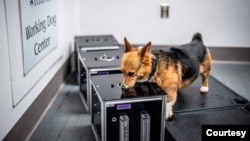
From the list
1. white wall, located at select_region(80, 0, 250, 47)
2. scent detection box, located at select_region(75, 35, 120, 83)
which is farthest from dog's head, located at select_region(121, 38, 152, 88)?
white wall, located at select_region(80, 0, 250, 47)

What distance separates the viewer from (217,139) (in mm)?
1749

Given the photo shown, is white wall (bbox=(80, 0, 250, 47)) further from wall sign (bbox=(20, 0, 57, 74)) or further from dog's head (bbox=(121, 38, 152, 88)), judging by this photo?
dog's head (bbox=(121, 38, 152, 88))

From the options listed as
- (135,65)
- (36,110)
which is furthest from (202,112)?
(36,110)

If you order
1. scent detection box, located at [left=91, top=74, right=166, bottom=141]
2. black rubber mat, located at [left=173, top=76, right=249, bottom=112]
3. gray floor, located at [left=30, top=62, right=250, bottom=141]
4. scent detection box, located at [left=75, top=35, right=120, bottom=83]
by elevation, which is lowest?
gray floor, located at [left=30, top=62, right=250, bottom=141]

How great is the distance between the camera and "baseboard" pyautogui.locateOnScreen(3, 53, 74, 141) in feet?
6.46

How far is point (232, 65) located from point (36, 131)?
88.1 inches

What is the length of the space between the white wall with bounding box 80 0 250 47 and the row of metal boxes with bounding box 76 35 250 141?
1.00 m

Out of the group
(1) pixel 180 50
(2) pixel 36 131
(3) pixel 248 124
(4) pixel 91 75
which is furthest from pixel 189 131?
(2) pixel 36 131

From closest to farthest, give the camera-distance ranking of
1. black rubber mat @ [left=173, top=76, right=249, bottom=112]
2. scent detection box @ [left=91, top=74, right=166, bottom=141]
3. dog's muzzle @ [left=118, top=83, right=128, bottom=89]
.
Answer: scent detection box @ [left=91, top=74, right=166, bottom=141] → dog's muzzle @ [left=118, top=83, right=128, bottom=89] → black rubber mat @ [left=173, top=76, right=249, bottom=112]

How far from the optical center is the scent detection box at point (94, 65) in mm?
2293

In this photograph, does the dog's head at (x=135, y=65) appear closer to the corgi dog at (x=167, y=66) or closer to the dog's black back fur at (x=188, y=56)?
the corgi dog at (x=167, y=66)

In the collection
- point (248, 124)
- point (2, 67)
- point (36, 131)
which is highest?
point (2, 67)

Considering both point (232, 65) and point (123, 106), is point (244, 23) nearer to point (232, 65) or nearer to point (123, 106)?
point (232, 65)

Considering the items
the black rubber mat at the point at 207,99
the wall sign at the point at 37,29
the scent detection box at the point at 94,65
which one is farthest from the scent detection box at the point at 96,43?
the black rubber mat at the point at 207,99
